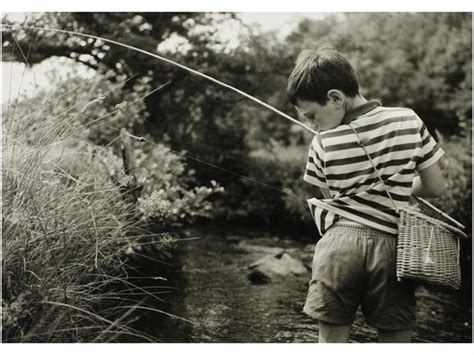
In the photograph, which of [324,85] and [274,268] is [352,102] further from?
[274,268]

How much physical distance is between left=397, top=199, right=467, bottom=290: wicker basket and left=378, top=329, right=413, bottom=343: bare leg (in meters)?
0.18

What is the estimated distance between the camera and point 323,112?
76.1 inches

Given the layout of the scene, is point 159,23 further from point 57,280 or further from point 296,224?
point 57,280

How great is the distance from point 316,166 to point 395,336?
2.02 feet

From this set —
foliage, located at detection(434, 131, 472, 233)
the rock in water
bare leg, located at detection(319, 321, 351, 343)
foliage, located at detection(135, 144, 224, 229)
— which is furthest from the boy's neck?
foliage, located at detection(434, 131, 472, 233)

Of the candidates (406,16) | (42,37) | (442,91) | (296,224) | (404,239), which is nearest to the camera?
(404,239)

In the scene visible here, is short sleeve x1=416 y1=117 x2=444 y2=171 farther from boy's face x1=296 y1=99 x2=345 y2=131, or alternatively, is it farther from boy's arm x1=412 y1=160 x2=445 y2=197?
boy's face x1=296 y1=99 x2=345 y2=131

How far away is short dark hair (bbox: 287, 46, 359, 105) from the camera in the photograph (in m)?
1.88

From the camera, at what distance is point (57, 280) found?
2289mm

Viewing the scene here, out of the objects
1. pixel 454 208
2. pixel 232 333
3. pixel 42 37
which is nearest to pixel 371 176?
pixel 232 333

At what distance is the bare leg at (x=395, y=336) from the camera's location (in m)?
1.82

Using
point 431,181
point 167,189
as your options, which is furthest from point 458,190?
point 431,181

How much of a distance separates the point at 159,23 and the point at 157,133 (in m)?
1.45

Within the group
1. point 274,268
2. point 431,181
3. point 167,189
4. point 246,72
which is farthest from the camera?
point 246,72
